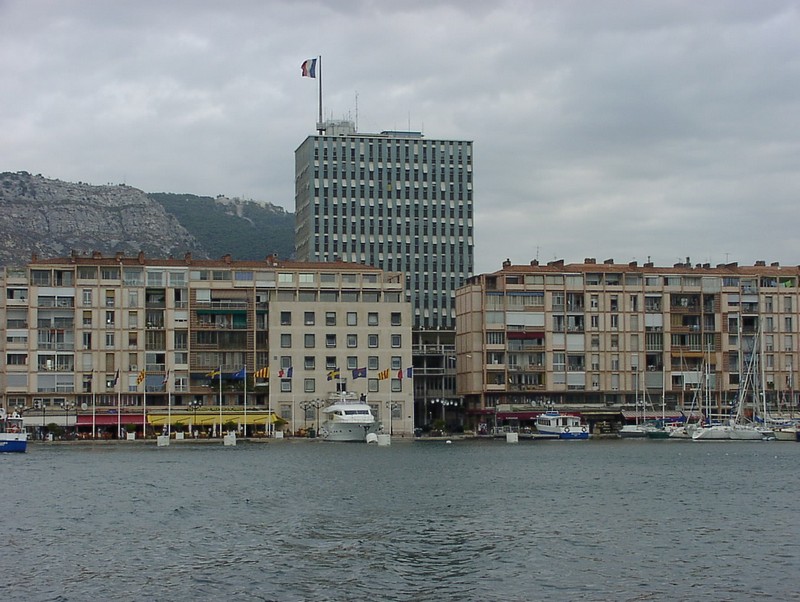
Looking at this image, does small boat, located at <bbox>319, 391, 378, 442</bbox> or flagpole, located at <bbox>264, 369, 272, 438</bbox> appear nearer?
small boat, located at <bbox>319, 391, 378, 442</bbox>

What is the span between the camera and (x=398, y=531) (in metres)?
52.9

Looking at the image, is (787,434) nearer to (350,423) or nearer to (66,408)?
(350,423)

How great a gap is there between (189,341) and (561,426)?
45815mm

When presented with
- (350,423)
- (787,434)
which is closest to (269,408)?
(350,423)

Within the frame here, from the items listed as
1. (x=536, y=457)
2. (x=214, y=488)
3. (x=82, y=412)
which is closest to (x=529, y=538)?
(x=214, y=488)

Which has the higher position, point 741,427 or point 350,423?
point 350,423

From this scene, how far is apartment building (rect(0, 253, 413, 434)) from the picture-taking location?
144000mm

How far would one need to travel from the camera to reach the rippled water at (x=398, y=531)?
40062 millimetres

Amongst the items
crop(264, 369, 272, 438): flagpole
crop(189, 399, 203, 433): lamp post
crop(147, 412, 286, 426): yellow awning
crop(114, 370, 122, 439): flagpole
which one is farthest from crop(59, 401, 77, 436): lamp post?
crop(264, 369, 272, 438): flagpole

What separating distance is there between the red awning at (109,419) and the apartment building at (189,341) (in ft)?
1.18

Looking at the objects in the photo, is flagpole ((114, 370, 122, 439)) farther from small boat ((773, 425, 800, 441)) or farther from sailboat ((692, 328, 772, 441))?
small boat ((773, 425, 800, 441))

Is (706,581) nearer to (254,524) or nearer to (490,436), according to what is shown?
(254,524)

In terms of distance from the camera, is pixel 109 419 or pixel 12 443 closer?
pixel 12 443

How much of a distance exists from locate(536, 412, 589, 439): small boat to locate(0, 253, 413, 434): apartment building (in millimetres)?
16242
